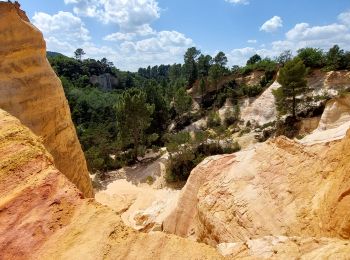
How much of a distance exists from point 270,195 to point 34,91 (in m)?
9.13

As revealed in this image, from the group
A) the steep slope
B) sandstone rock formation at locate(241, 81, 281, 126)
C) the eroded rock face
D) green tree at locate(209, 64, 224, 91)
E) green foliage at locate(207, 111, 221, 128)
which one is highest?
green tree at locate(209, 64, 224, 91)

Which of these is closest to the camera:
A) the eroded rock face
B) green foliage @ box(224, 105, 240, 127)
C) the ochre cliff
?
the eroded rock face

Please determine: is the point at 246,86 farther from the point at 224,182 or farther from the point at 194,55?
the point at 224,182

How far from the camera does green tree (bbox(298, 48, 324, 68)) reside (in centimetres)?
4894

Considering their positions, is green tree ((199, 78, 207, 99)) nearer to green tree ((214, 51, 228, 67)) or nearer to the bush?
green tree ((214, 51, 228, 67))

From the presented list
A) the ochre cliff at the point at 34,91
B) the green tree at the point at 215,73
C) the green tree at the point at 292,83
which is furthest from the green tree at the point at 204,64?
the ochre cliff at the point at 34,91

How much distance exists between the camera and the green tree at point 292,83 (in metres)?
37.8

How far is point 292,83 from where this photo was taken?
37.5m

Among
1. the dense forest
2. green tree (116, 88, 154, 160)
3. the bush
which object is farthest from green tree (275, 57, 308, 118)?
green tree (116, 88, 154, 160)

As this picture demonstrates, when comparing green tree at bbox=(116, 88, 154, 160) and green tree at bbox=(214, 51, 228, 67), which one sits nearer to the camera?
green tree at bbox=(116, 88, 154, 160)

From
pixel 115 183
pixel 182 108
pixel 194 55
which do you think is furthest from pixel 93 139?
pixel 194 55

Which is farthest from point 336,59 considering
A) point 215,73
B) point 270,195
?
point 270,195

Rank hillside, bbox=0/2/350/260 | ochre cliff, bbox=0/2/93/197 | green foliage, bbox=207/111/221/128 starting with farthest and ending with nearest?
green foliage, bbox=207/111/221/128 → ochre cliff, bbox=0/2/93/197 → hillside, bbox=0/2/350/260

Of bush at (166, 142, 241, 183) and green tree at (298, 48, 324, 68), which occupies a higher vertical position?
green tree at (298, 48, 324, 68)
